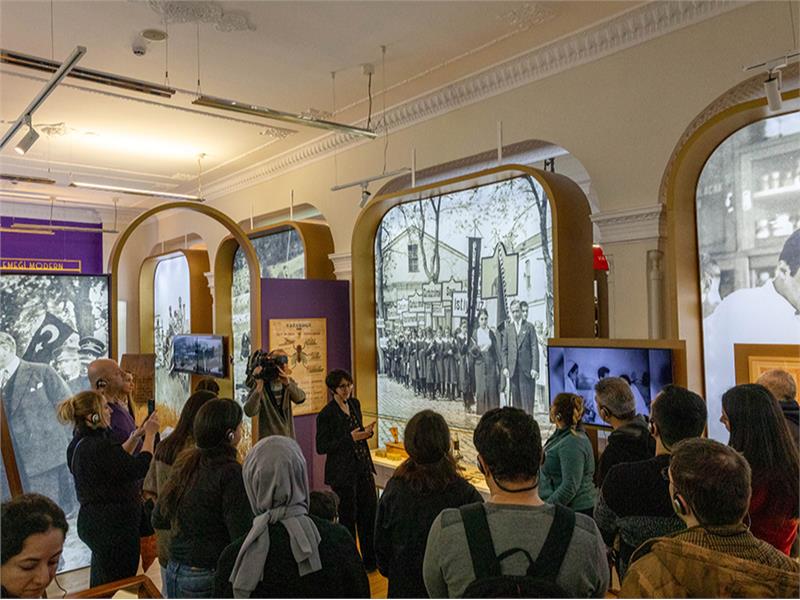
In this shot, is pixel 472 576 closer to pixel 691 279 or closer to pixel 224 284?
pixel 691 279

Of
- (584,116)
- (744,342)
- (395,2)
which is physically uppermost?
(395,2)

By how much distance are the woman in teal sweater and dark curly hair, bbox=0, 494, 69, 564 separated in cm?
233

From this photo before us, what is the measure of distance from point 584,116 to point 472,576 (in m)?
4.46

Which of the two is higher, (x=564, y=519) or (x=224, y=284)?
(x=224, y=284)

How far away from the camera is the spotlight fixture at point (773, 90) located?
362cm

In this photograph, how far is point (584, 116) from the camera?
17.2 feet

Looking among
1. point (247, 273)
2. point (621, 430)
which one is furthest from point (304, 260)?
point (621, 430)

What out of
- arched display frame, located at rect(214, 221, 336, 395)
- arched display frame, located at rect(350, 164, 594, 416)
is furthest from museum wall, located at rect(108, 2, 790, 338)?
arched display frame, located at rect(214, 221, 336, 395)

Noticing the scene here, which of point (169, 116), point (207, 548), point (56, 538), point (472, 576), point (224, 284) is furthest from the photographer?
point (224, 284)

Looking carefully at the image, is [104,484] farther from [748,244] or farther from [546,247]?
[748,244]

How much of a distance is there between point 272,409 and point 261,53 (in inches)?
123

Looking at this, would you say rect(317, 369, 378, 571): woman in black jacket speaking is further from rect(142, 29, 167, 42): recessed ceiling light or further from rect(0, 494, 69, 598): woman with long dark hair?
rect(142, 29, 167, 42): recessed ceiling light

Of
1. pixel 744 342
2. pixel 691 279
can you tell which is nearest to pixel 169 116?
pixel 691 279

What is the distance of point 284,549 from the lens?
1947 mm
